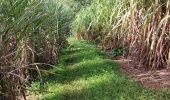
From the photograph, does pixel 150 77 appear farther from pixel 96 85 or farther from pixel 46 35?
pixel 46 35

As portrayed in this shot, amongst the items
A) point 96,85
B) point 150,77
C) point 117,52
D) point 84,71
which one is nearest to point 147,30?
point 150,77

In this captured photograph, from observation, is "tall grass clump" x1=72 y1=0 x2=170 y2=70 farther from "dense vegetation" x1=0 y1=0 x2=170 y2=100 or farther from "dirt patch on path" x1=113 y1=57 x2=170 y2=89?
"dirt patch on path" x1=113 y1=57 x2=170 y2=89

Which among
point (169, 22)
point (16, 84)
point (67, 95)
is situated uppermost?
point (169, 22)

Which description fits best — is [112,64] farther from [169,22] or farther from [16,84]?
[16,84]

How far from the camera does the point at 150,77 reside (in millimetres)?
6840

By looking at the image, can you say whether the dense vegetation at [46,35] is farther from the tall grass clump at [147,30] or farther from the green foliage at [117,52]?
the green foliage at [117,52]

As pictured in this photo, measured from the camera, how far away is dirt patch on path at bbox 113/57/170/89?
20.8ft

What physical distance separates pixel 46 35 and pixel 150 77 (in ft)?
8.58

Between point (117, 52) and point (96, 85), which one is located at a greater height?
point (117, 52)

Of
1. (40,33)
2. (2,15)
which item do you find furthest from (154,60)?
(2,15)

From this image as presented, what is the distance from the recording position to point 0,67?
412 centimetres

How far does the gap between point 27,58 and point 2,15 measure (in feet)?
9.10

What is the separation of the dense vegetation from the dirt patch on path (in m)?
0.14

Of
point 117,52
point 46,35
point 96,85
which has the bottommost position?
point 96,85
